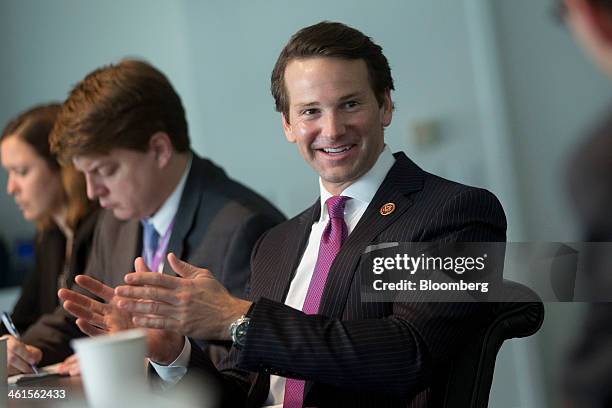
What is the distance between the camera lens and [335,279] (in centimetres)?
169

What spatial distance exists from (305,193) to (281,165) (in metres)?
0.21

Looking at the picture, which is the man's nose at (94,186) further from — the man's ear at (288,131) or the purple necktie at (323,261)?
the purple necktie at (323,261)

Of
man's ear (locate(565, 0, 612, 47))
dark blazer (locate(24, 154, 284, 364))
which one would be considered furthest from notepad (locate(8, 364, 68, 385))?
man's ear (locate(565, 0, 612, 47))

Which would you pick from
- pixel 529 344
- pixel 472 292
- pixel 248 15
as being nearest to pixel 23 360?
pixel 472 292

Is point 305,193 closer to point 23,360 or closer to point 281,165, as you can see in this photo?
point 281,165

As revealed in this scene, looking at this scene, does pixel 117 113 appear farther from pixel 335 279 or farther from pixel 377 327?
pixel 377 327

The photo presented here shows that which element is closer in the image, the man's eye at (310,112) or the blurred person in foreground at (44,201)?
Result: the man's eye at (310,112)

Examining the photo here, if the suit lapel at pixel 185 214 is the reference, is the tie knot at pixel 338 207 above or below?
above

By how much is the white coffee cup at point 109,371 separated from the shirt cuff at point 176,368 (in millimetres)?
709

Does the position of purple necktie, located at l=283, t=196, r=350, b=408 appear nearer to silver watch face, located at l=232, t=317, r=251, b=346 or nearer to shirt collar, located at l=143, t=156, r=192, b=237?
silver watch face, located at l=232, t=317, r=251, b=346

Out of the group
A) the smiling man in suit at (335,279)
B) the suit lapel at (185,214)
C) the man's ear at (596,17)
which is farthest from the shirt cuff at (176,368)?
the man's ear at (596,17)

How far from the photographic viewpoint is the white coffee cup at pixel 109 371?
0.97 m

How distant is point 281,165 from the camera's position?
13.4ft

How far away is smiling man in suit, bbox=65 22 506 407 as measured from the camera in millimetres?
1513
